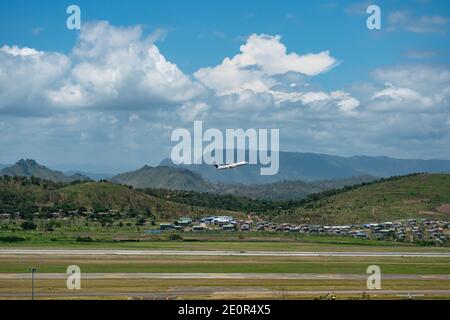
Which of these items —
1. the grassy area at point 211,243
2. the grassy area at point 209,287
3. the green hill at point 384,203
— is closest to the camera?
the grassy area at point 209,287

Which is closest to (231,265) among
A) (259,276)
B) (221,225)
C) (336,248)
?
(259,276)

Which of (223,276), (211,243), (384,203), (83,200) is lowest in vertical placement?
(223,276)

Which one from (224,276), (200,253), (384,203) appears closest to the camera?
(224,276)

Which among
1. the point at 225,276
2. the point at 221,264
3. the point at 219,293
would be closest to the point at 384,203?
the point at 221,264

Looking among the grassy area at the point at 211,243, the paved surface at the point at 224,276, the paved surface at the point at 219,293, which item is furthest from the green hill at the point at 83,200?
the paved surface at the point at 219,293

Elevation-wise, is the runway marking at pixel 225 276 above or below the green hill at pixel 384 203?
below

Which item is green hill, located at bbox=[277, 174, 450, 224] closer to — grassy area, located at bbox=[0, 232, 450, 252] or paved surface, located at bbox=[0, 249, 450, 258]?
grassy area, located at bbox=[0, 232, 450, 252]

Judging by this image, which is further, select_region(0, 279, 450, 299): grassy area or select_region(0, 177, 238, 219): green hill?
select_region(0, 177, 238, 219): green hill

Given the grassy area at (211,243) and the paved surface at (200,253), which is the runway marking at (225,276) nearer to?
the paved surface at (200,253)

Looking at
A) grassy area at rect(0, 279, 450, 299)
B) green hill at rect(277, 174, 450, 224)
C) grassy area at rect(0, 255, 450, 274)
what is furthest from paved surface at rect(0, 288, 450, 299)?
green hill at rect(277, 174, 450, 224)

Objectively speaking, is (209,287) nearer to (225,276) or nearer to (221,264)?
(225,276)
